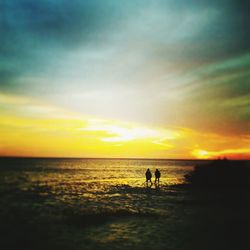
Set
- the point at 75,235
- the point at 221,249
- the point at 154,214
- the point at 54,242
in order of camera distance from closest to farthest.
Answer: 1. the point at 221,249
2. the point at 54,242
3. the point at 75,235
4. the point at 154,214

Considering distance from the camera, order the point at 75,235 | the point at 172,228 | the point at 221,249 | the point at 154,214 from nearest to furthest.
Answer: the point at 221,249, the point at 75,235, the point at 172,228, the point at 154,214

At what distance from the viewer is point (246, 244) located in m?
12.2

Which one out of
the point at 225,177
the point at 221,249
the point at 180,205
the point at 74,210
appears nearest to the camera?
the point at 221,249

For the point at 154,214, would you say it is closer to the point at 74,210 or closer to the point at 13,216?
the point at 74,210

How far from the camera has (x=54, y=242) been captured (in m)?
12.2

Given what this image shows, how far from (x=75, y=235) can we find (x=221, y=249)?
7000 millimetres

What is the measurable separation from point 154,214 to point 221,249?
7.25 meters

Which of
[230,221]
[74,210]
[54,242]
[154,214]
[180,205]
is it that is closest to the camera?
[54,242]

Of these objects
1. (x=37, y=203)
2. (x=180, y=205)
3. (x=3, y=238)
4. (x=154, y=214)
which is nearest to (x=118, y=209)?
(x=154, y=214)

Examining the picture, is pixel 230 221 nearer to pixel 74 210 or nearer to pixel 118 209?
pixel 118 209

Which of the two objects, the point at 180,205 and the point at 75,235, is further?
the point at 180,205

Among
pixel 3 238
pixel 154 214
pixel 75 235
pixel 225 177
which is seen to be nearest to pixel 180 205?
pixel 154 214

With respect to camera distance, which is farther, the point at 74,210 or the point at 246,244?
the point at 74,210

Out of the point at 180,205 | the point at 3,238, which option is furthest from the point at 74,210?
the point at 180,205
